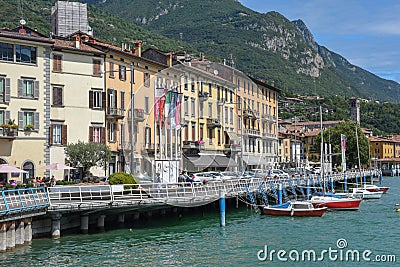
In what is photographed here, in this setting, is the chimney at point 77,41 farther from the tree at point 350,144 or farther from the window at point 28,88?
the tree at point 350,144

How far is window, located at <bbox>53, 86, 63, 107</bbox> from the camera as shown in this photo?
54.3 m

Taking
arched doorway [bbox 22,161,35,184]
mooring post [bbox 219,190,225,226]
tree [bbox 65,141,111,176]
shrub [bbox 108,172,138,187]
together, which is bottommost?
mooring post [bbox 219,190,225,226]

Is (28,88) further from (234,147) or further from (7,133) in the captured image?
(234,147)

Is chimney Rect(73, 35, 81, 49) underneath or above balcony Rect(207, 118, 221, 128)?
above

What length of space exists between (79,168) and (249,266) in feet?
101

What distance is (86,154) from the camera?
51125 mm

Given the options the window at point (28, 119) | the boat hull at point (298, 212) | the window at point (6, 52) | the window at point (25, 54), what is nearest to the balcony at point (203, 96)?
the boat hull at point (298, 212)

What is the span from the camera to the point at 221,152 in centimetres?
5244

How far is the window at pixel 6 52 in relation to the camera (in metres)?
50.3

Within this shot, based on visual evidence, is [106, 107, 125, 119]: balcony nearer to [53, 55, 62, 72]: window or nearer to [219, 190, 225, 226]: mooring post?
[53, 55, 62, 72]: window

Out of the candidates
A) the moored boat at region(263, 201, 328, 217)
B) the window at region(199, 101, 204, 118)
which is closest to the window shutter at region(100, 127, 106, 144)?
the window at region(199, 101, 204, 118)

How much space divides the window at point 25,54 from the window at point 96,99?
23.1ft

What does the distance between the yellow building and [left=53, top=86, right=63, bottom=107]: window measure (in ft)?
3.28
